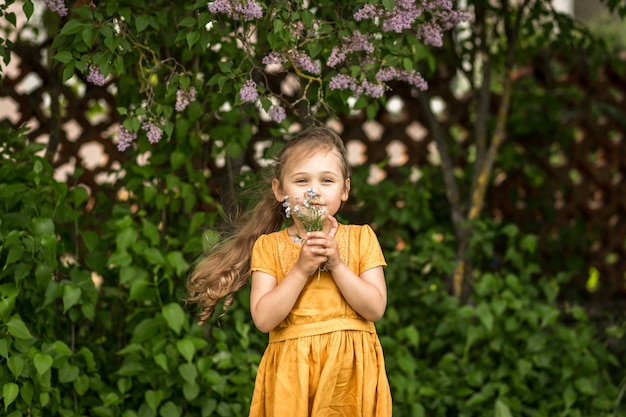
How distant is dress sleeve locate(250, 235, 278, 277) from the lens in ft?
7.84

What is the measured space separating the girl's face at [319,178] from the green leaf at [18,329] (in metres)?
1.14

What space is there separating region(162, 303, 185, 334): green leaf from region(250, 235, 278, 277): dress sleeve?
0.89 metres

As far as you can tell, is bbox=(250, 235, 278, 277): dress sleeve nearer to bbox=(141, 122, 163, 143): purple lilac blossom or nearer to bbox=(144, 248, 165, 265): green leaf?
bbox=(141, 122, 163, 143): purple lilac blossom

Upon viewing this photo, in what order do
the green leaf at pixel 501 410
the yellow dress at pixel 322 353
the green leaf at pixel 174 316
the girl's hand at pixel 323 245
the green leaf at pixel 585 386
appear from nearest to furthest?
the girl's hand at pixel 323 245, the yellow dress at pixel 322 353, the green leaf at pixel 174 316, the green leaf at pixel 501 410, the green leaf at pixel 585 386

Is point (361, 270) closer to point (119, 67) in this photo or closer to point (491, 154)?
point (119, 67)

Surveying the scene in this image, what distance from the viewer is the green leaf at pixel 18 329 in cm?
295

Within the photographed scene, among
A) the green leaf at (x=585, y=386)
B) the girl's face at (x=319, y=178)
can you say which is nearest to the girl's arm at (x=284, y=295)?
the girl's face at (x=319, y=178)

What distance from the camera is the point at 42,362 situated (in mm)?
2984

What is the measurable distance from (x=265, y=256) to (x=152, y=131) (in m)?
0.81

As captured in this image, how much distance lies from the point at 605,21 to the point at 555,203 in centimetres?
663

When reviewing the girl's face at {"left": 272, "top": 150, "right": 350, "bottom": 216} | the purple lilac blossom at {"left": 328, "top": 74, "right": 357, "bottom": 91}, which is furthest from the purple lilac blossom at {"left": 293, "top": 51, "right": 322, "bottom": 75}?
the girl's face at {"left": 272, "top": 150, "right": 350, "bottom": 216}

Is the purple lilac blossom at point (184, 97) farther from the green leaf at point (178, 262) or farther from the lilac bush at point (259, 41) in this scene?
the green leaf at point (178, 262)

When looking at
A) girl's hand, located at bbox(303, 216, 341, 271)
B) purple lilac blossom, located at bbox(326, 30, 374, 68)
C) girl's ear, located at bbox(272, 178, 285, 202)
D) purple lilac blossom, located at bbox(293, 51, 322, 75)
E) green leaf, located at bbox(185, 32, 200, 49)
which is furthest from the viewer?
purple lilac blossom, located at bbox(326, 30, 374, 68)

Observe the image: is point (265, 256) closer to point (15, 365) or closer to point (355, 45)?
point (355, 45)
